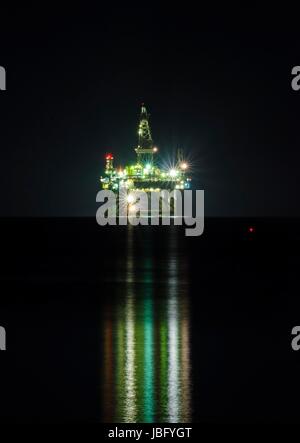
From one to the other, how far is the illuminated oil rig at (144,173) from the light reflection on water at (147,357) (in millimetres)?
121972

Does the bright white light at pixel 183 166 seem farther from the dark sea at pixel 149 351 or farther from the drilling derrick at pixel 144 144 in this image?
the dark sea at pixel 149 351

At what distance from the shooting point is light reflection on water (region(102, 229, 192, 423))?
10.2 m

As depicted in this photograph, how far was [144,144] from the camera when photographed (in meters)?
145

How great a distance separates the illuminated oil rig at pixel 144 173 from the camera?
147 m

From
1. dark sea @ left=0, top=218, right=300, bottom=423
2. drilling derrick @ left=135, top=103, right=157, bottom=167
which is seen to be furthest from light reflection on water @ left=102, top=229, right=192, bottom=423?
drilling derrick @ left=135, top=103, right=157, bottom=167

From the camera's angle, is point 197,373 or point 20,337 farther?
point 20,337

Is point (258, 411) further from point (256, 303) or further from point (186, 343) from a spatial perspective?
point (256, 303)

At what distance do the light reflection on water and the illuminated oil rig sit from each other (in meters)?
122

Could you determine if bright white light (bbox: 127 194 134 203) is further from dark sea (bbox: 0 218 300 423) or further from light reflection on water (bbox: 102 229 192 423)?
light reflection on water (bbox: 102 229 192 423)

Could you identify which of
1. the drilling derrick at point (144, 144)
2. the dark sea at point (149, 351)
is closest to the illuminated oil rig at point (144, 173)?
the drilling derrick at point (144, 144)

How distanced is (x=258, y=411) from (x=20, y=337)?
6.46 metres
